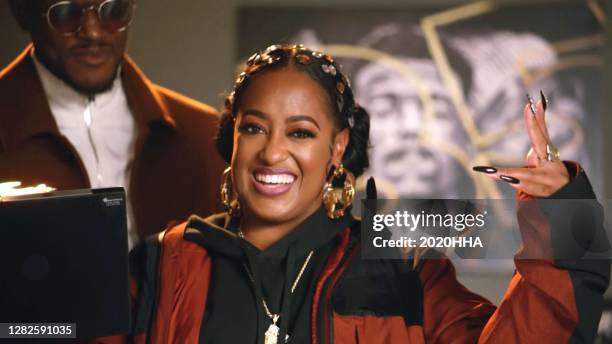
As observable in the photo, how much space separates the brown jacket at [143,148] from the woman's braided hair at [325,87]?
1.38 feet

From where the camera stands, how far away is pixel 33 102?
90.6 inches

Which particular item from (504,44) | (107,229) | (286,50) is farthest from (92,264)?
(504,44)

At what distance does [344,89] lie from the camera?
1.91m

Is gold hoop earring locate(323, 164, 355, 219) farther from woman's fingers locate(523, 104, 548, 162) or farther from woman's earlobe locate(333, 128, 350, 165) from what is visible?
woman's fingers locate(523, 104, 548, 162)

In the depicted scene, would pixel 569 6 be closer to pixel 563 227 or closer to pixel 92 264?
pixel 563 227

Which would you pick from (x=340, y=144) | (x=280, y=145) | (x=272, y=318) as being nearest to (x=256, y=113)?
(x=280, y=145)

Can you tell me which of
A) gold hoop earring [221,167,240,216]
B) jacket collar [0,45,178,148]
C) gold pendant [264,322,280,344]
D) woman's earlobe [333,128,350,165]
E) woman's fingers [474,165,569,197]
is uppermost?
jacket collar [0,45,178,148]

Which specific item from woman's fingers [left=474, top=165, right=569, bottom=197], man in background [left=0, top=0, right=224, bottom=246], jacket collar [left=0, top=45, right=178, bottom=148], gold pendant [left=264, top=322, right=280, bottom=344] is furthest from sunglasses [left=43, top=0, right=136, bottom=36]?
woman's fingers [left=474, top=165, right=569, bottom=197]

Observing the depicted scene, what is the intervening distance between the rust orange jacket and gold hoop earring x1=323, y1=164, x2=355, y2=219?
4 cm

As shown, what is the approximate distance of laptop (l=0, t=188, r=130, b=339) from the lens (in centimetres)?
166

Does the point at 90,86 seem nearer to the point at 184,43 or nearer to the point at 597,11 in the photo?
the point at 184,43

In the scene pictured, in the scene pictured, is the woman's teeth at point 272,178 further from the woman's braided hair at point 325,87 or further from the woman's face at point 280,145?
the woman's braided hair at point 325,87

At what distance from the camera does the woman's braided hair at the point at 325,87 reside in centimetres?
187

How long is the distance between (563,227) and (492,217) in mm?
397
